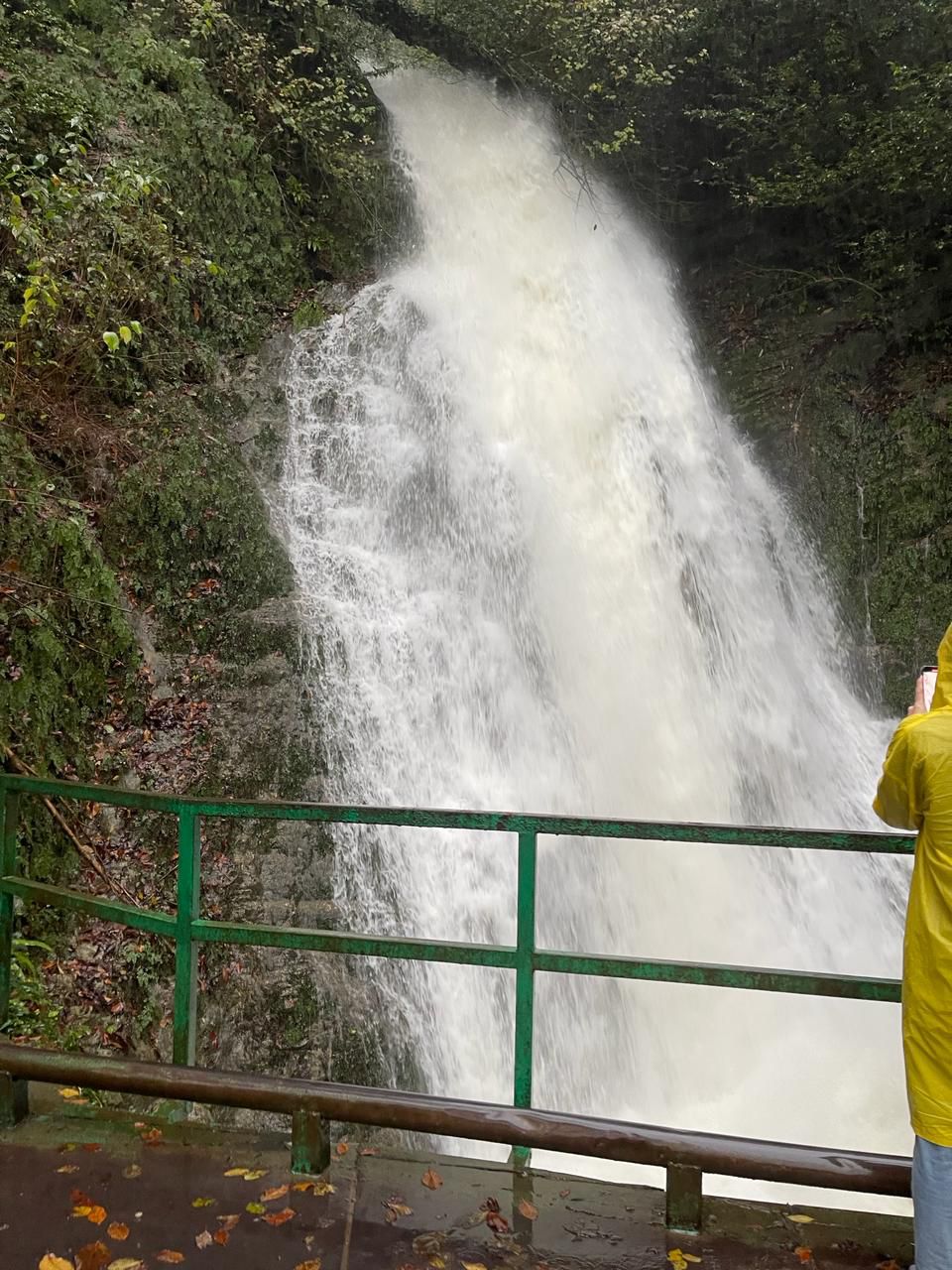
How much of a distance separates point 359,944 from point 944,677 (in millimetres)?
2018

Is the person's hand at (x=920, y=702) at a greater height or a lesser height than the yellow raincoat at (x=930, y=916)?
greater

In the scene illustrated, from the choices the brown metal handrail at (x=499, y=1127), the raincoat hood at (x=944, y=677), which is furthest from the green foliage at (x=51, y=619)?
the raincoat hood at (x=944, y=677)

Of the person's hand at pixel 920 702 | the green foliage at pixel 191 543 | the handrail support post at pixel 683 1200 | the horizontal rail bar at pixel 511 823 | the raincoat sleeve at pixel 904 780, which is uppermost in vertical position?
the green foliage at pixel 191 543

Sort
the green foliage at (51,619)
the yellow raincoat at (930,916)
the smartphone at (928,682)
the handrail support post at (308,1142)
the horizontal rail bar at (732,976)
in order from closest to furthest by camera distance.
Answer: the yellow raincoat at (930,916), the smartphone at (928,682), the horizontal rail bar at (732,976), the handrail support post at (308,1142), the green foliage at (51,619)

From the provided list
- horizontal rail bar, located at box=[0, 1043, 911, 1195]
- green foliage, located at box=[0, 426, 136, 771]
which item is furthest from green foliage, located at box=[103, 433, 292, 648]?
horizontal rail bar, located at box=[0, 1043, 911, 1195]

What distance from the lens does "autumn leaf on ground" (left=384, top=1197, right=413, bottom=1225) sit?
2.78m

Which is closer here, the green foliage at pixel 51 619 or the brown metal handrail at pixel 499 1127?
the brown metal handrail at pixel 499 1127

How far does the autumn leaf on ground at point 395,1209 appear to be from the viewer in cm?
278

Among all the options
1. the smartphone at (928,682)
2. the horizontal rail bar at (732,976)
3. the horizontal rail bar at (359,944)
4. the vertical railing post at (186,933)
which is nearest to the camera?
the smartphone at (928,682)

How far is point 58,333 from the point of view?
25.5 feet

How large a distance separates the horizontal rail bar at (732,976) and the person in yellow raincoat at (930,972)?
421 mm

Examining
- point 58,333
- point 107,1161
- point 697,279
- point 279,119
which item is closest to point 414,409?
point 58,333

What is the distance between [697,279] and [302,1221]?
50.6 ft

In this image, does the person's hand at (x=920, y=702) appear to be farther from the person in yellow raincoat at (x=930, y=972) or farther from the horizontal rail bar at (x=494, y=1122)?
the horizontal rail bar at (x=494, y=1122)
